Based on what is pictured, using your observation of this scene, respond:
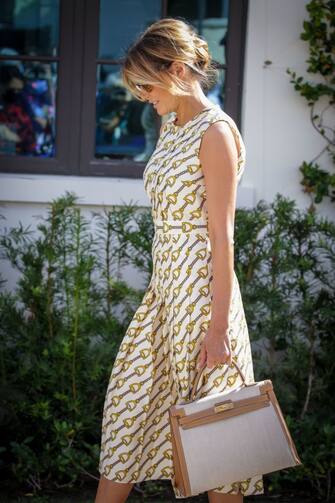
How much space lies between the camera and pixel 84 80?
4605 millimetres

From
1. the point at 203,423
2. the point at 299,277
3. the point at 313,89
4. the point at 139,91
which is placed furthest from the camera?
the point at 313,89

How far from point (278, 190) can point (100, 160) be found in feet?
3.26

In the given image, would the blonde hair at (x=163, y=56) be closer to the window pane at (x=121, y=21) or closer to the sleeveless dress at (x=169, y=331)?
the sleeveless dress at (x=169, y=331)

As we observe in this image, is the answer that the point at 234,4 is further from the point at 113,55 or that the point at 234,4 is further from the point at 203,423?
the point at 203,423

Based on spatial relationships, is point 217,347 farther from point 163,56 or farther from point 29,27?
point 29,27

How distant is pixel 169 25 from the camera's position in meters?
2.76

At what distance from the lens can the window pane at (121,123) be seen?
15.6 ft

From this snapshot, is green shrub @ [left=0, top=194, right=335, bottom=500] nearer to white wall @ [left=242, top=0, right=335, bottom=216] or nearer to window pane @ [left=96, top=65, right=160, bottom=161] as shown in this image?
white wall @ [left=242, top=0, right=335, bottom=216]

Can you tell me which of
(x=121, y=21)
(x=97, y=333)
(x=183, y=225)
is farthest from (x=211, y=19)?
(x=183, y=225)

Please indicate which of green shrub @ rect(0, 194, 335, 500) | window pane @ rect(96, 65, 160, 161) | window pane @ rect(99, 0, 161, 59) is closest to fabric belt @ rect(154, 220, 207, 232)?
green shrub @ rect(0, 194, 335, 500)

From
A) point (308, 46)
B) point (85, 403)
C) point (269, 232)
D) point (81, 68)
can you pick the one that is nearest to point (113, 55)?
point (81, 68)

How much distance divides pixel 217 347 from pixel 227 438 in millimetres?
285

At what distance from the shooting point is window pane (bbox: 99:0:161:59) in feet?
15.3

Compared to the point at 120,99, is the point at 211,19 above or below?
above
